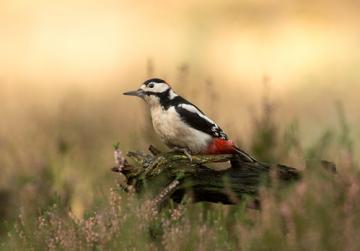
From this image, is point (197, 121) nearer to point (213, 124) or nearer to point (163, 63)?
point (213, 124)

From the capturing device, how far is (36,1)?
2162 centimetres

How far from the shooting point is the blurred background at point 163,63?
1608cm

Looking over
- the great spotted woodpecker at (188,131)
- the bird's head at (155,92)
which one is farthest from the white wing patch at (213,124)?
the bird's head at (155,92)

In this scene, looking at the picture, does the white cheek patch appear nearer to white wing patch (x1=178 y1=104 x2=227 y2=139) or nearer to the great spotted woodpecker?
the great spotted woodpecker

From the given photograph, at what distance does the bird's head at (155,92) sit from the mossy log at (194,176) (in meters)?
0.58

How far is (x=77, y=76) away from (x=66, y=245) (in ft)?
36.6

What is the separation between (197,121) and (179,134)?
17 cm

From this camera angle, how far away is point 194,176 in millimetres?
8656

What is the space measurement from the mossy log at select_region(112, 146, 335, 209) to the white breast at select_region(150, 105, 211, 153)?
0.53 ft

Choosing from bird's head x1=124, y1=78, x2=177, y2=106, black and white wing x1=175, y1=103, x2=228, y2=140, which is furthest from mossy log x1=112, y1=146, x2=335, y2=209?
bird's head x1=124, y1=78, x2=177, y2=106

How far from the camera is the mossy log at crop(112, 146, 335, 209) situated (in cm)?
845

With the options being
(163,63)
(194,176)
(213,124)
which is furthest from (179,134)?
(163,63)

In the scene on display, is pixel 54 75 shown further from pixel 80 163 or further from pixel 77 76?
pixel 80 163

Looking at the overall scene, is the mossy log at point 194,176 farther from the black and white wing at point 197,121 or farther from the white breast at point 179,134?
the black and white wing at point 197,121
